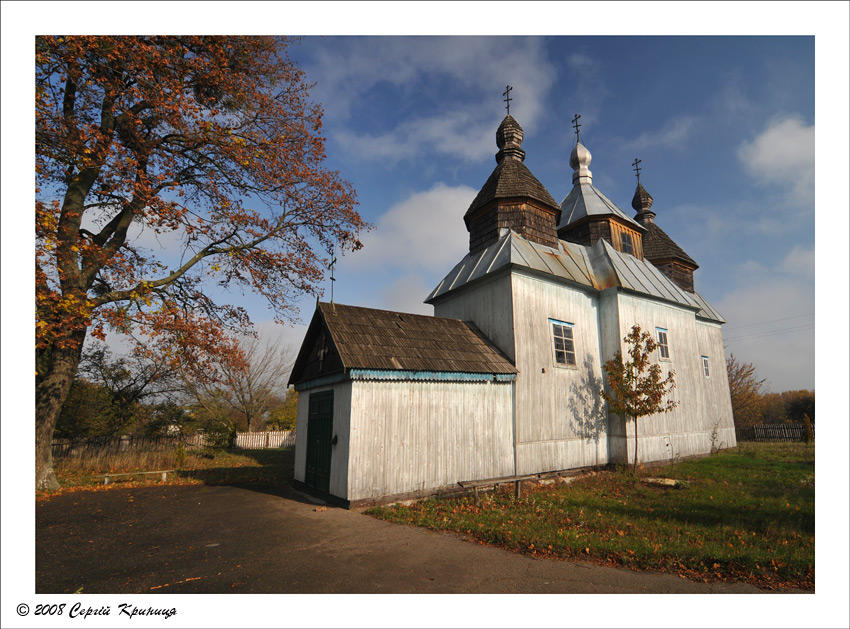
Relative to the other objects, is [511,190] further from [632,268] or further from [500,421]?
[500,421]

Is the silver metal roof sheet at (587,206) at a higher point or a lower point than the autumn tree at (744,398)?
higher

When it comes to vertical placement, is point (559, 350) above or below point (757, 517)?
above

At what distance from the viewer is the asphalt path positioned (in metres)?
5.18

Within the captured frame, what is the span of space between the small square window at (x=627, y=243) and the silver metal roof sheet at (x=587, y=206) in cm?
61

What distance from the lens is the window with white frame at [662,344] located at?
53.2ft

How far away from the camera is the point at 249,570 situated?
570 centimetres

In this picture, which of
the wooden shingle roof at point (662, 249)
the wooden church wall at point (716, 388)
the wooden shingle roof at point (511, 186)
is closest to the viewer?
the wooden shingle roof at point (511, 186)

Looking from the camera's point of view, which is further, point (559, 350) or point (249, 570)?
point (559, 350)

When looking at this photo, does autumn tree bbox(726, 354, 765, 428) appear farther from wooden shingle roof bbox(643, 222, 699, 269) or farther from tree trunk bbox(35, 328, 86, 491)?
tree trunk bbox(35, 328, 86, 491)

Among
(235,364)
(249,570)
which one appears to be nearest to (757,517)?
(249,570)

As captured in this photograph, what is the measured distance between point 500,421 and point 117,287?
12235 mm

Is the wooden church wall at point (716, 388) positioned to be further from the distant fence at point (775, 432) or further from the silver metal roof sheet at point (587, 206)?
the distant fence at point (775, 432)

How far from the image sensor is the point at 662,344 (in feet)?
53.8

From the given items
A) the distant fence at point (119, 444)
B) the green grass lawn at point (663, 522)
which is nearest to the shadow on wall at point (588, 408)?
the green grass lawn at point (663, 522)
